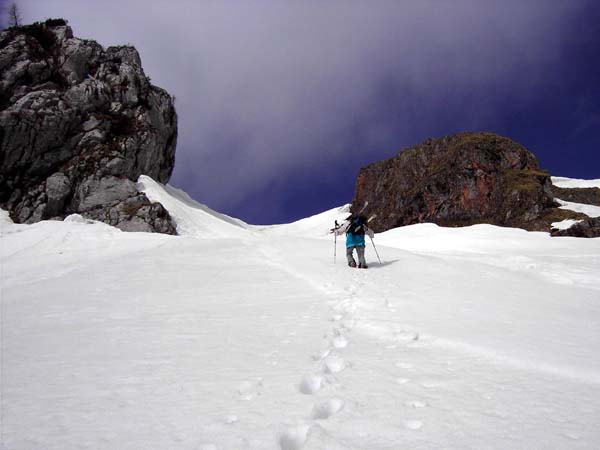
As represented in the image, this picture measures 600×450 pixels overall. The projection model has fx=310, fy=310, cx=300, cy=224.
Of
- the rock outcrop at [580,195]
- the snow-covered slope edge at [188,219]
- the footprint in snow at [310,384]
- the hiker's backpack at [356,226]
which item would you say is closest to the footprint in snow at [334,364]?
Result: the footprint in snow at [310,384]

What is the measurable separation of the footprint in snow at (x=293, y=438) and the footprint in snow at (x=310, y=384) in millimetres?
540

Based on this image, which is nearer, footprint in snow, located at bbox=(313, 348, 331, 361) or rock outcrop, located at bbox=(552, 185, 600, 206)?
footprint in snow, located at bbox=(313, 348, 331, 361)

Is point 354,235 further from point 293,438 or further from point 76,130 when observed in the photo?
point 76,130

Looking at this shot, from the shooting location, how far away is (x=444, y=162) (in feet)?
123

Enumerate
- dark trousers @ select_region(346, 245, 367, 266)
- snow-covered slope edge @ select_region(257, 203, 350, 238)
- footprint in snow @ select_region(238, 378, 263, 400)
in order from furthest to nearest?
snow-covered slope edge @ select_region(257, 203, 350, 238) → dark trousers @ select_region(346, 245, 367, 266) → footprint in snow @ select_region(238, 378, 263, 400)

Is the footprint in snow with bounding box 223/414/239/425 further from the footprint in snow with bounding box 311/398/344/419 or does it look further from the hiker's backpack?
the hiker's backpack

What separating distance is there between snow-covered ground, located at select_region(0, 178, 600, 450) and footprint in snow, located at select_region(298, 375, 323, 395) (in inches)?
0.6

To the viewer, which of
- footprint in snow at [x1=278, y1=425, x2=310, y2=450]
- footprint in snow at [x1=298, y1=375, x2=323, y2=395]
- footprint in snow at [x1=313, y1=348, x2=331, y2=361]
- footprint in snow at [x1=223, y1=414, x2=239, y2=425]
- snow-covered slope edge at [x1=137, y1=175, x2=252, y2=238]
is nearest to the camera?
footprint in snow at [x1=278, y1=425, x2=310, y2=450]

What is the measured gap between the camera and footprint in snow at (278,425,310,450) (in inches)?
82.5

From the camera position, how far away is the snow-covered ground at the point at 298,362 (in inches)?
84.7

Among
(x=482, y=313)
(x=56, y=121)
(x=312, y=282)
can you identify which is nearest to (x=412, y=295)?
(x=482, y=313)

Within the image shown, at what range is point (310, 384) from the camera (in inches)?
112

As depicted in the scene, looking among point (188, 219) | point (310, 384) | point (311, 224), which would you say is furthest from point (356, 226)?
point (311, 224)

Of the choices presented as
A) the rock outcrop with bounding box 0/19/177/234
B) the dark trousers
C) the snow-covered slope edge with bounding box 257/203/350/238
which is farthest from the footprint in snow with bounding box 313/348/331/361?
the snow-covered slope edge with bounding box 257/203/350/238
